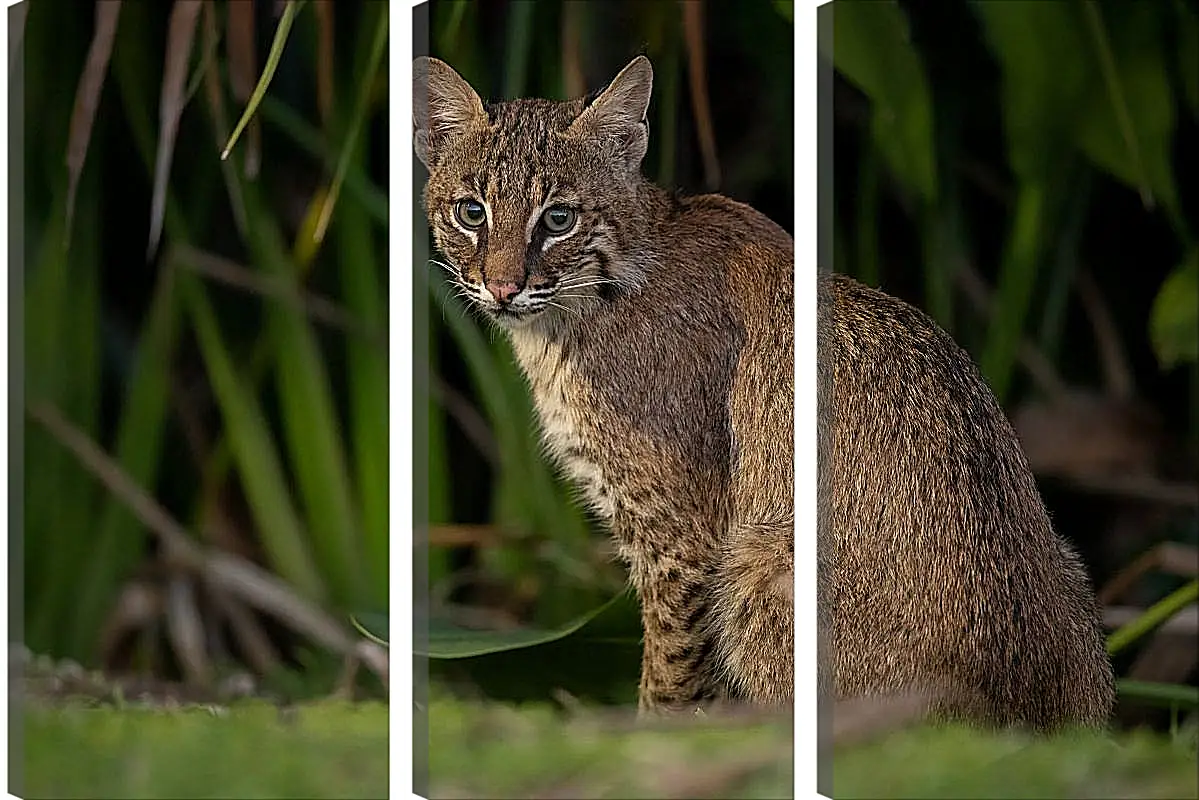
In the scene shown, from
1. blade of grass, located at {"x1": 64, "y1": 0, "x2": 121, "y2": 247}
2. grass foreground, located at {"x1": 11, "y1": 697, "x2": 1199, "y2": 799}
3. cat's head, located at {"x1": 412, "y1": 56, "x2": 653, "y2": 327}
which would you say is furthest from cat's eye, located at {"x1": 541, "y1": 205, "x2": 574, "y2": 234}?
blade of grass, located at {"x1": 64, "y1": 0, "x2": 121, "y2": 247}

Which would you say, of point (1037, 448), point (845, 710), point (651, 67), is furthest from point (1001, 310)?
point (651, 67)

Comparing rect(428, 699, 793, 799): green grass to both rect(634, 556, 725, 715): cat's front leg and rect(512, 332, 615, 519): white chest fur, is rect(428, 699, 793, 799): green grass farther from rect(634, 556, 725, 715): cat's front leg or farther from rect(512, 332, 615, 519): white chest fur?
rect(512, 332, 615, 519): white chest fur

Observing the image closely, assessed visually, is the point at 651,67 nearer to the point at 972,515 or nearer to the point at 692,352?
the point at 692,352

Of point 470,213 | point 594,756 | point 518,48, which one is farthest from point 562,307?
point 594,756

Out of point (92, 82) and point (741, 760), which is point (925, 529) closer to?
point (741, 760)

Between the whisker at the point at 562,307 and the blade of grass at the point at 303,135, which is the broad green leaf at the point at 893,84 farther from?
the blade of grass at the point at 303,135
